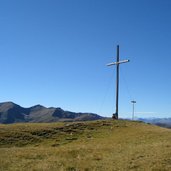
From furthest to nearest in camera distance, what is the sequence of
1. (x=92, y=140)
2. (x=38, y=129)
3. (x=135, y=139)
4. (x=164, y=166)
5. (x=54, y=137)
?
(x=38, y=129) → (x=54, y=137) → (x=92, y=140) → (x=135, y=139) → (x=164, y=166)

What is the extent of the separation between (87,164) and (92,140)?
1899 centimetres

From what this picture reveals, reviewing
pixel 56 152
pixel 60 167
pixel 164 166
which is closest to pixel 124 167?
pixel 164 166

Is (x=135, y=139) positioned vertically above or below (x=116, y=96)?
below

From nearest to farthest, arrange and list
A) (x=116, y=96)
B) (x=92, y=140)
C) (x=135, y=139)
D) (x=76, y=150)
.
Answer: (x=76, y=150) → (x=135, y=139) → (x=92, y=140) → (x=116, y=96)

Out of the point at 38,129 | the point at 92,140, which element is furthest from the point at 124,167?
the point at 38,129

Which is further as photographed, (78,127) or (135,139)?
(78,127)

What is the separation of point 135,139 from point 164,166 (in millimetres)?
16517

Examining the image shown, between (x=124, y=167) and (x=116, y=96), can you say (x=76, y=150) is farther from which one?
(x=116, y=96)

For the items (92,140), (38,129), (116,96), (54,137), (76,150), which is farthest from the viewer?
(116,96)

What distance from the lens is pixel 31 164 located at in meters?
27.3

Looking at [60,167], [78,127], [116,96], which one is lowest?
[60,167]

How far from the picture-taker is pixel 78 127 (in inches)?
2175

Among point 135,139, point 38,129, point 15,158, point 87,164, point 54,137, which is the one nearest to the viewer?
point 87,164

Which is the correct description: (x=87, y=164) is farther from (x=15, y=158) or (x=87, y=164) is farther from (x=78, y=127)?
(x=78, y=127)
